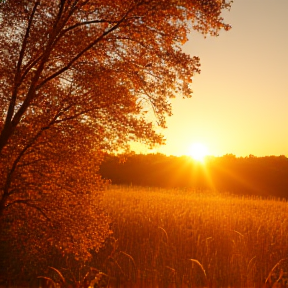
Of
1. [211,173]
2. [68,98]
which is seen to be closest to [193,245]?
[68,98]

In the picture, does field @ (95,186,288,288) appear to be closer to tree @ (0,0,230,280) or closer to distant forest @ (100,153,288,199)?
tree @ (0,0,230,280)

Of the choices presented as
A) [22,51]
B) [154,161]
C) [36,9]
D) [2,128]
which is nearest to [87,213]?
[2,128]

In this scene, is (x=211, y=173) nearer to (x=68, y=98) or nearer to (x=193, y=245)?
(x=193, y=245)

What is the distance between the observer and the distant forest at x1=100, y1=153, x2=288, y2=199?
4638 cm

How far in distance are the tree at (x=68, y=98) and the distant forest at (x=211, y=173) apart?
104 feet

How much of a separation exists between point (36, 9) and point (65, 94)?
294 cm

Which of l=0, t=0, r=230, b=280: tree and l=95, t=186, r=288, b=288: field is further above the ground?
l=0, t=0, r=230, b=280: tree

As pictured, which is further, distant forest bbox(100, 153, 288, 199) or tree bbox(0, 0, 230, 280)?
distant forest bbox(100, 153, 288, 199)

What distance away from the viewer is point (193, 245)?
18359 mm

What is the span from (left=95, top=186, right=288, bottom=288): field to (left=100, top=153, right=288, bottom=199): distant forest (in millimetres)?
19840

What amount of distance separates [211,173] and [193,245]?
102ft

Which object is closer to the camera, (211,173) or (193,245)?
(193,245)

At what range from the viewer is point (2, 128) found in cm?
1316

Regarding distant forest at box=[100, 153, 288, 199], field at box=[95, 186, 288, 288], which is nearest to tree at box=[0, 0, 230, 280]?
field at box=[95, 186, 288, 288]
